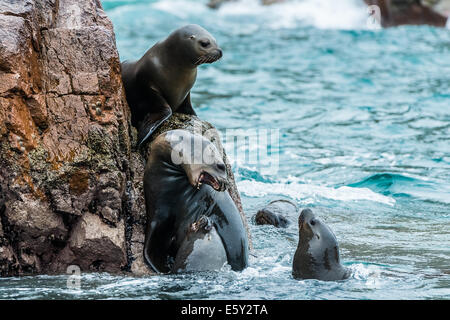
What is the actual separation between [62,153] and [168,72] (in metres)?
1.20

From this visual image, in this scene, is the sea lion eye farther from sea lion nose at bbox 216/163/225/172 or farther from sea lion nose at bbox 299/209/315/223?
sea lion nose at bbox 299/209/315/223

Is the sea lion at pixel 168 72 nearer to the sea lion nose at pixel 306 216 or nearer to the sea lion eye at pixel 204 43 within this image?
the sea lion eye at pixel 204 43

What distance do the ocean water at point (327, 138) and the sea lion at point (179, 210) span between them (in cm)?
22

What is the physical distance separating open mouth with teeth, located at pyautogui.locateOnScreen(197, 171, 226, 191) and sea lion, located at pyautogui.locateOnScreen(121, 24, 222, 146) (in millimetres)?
910

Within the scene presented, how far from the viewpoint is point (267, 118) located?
12.6 metres

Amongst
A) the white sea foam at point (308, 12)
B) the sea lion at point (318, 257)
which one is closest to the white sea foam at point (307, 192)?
the sea lion at point (318, 257)

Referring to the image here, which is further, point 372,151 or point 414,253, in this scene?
point 372,151

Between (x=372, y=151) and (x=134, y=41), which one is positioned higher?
(x=134, y=41)

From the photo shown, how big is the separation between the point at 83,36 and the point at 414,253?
9.50 ft

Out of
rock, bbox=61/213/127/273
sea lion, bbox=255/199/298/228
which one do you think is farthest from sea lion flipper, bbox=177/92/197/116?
sea lion, bbox=255/199/298/228

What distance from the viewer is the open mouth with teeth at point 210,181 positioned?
4.61 metres
